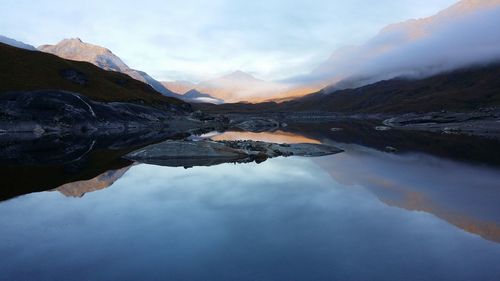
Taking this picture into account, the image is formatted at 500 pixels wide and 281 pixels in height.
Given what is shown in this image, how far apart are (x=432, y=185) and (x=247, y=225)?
18.4 meters

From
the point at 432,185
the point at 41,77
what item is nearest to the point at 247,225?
the point at 432,185

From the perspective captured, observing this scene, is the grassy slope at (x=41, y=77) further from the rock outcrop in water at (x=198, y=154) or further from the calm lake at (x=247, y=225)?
the calm lake at (x=247, y=225)

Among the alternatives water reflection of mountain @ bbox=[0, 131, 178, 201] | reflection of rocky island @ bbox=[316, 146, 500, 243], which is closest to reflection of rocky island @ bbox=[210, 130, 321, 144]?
reflection of rocky island @ bbox=[316, 146, 500, 243]

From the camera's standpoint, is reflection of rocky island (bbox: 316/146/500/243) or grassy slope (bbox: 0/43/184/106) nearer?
reflection of rocky island (bbox: 316/146/500/243)

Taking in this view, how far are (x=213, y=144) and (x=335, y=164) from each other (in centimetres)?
1418

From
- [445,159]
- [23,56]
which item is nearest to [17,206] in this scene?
[445,159]

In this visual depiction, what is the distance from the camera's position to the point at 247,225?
19641 millimetres

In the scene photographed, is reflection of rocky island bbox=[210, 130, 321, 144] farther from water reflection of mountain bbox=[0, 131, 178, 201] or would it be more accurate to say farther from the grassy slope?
the grassy slope

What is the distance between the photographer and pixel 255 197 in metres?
26.3

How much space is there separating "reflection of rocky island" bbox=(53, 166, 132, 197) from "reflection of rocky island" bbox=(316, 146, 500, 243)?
18.1m

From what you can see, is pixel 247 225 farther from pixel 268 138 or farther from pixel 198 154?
pixel 268 138

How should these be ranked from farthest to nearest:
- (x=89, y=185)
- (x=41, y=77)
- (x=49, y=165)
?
(x=41, y=77) < (x=49, y=165) < (x=89, y=185)

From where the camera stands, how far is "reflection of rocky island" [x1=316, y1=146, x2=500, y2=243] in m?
21.7

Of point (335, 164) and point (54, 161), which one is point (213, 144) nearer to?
point (335, 164)
